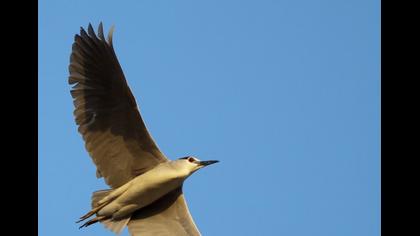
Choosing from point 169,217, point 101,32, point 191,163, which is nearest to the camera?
point 101,32

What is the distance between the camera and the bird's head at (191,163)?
11.0m

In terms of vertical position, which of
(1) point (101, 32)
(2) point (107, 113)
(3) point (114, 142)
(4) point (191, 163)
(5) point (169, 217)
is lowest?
(5) point (169, 217)

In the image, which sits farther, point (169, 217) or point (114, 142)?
point (169, 217)

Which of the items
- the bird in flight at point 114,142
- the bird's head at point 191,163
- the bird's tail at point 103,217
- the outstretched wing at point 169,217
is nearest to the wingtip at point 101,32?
the bird in flight at point 114,142

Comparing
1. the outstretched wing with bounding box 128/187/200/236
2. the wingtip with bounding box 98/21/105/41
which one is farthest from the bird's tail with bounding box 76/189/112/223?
the wingtip with bounding box 98/21/105/41

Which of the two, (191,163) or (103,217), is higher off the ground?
(191,163)

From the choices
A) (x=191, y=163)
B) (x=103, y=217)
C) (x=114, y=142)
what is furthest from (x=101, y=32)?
(x=103, y=217)

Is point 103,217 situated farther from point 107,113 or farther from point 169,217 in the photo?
point 107,113

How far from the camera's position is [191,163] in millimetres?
11125

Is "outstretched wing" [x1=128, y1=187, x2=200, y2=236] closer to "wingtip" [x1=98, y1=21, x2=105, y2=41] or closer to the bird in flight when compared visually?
the bird in flight

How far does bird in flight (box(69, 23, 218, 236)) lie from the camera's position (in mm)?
10859

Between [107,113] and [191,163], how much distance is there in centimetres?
167
